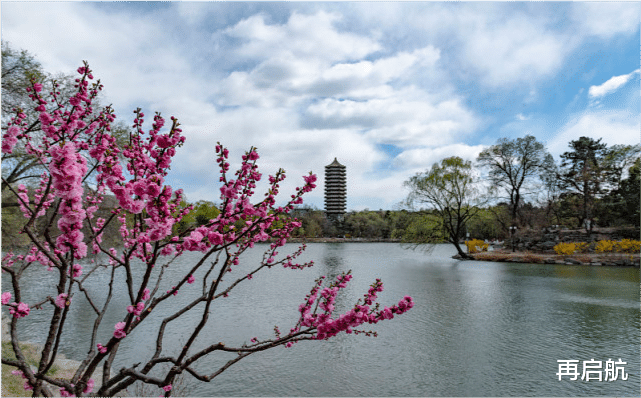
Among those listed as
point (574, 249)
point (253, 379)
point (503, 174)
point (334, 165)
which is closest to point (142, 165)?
point (253, 379)

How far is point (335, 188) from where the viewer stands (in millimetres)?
68438

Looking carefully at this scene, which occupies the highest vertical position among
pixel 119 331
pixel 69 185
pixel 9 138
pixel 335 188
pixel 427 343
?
pixel 335 188

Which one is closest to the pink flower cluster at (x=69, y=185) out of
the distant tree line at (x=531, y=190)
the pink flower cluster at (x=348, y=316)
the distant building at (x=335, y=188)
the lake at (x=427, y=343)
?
the pink flower cluster at (x=348, y=316)

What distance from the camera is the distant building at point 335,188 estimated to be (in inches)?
2662

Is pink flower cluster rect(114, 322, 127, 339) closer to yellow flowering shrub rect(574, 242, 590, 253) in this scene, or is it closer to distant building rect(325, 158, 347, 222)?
yellow flowering shrub rect(574, 242, 590, 253)

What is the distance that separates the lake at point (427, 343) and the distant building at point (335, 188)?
5631 centimetres

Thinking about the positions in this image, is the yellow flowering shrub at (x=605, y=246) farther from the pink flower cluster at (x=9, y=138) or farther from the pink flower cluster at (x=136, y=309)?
the pink flower cluster at (x=9, y=138)

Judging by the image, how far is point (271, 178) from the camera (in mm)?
2307

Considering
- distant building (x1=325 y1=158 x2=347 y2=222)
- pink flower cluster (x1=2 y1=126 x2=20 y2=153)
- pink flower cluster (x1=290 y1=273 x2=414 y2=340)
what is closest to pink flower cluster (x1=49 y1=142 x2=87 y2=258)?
pink flower cluster (x1=2 y1=126 x2=20 y2=153)

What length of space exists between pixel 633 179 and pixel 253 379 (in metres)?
26.2

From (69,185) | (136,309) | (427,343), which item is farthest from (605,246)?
(69,185)

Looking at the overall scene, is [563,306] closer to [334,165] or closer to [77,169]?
[77,169]

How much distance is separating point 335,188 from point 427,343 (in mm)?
62404

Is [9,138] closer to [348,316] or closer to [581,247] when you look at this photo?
[348,316]
